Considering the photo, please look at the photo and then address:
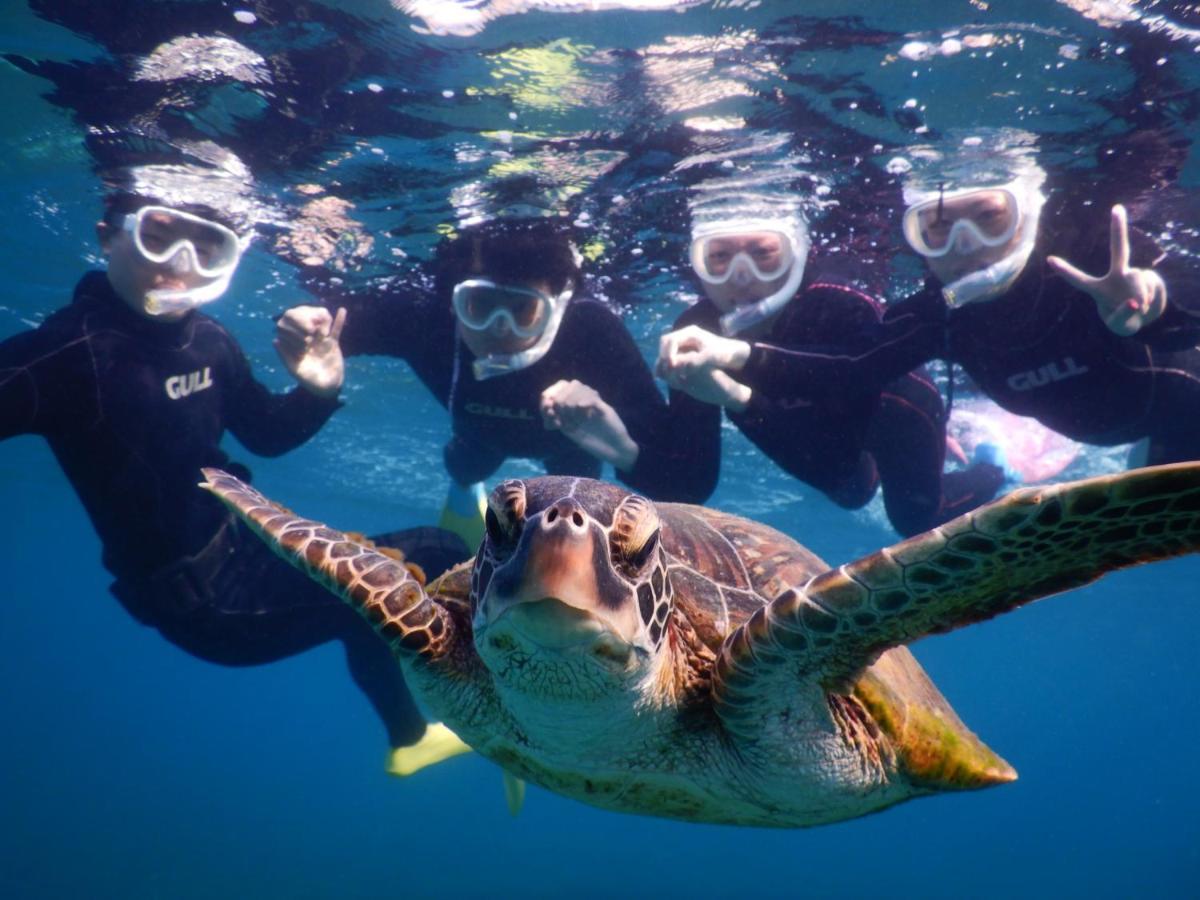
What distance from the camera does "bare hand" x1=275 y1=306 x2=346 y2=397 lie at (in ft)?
18.5

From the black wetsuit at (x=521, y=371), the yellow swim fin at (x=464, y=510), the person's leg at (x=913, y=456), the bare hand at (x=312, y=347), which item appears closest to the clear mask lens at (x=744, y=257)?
the black wetsuit at (x=521, y=371)

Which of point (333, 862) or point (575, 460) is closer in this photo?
point (575, 460)

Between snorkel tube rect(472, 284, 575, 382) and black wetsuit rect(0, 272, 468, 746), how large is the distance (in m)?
1.44

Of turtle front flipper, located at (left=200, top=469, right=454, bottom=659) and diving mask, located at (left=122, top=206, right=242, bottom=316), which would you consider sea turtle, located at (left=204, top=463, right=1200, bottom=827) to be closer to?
turtle front flipper, located at (left=200, top=469, right=454, bottom=659)

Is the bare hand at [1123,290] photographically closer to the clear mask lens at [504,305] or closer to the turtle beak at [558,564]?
the clear mask lens at [504,305]

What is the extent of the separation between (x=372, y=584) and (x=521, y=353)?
4.32 m

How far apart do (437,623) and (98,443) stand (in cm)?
397

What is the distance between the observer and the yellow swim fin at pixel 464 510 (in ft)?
29.1

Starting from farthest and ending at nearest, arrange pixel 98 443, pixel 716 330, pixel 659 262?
pixel 659 262, pixel 716 330, pixel 98 443

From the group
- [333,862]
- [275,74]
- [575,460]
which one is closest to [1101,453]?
[575,460]

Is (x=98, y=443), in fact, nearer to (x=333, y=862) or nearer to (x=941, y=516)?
(x=941, y=516)

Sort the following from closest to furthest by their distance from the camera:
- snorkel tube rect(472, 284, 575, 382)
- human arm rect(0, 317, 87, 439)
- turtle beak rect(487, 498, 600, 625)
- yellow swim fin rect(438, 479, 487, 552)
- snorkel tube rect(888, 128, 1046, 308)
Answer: turtle beak rect(487, 498, 600, 625)
human arm rect(0, 317, 87, 439)
snorkel tube rect(888, 128, 1046, 308)
snorkel tube rect(472, 284, 575, 382)
yellow swim fin rect(438, 479, 487, 552)

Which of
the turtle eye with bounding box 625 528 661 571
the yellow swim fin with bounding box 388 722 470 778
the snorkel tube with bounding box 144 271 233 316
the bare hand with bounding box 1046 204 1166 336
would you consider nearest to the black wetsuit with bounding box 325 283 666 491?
the snorkel tube with bounding box 144 271 233 316

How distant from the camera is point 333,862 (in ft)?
98.5
